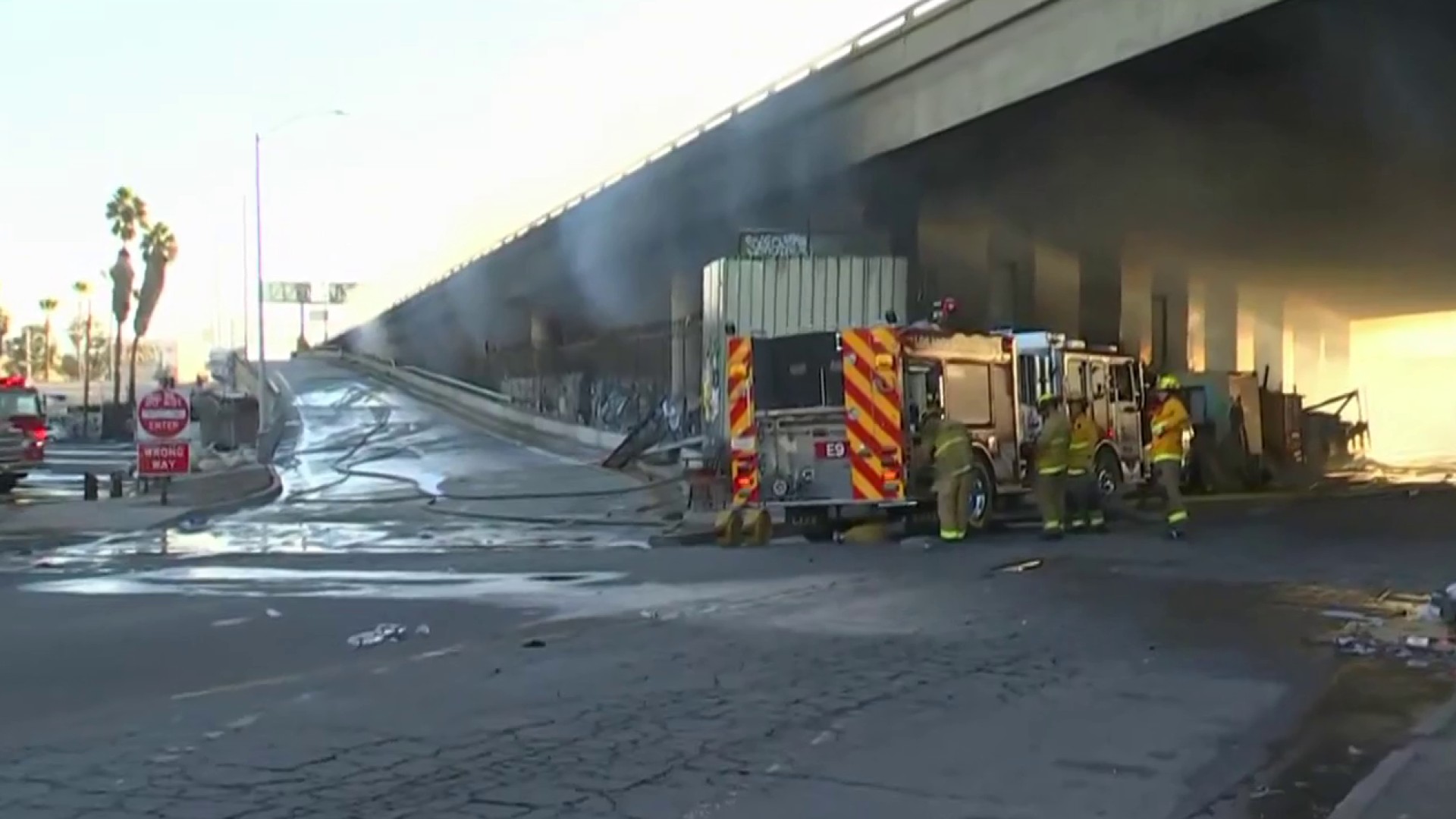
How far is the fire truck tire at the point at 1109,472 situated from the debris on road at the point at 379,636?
42.6 feet

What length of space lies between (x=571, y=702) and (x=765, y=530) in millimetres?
10511

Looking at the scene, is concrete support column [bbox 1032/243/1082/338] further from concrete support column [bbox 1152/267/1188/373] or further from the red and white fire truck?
the red and white fire truck

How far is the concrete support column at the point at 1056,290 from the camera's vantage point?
3966 centimetres

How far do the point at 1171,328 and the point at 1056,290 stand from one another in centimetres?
908

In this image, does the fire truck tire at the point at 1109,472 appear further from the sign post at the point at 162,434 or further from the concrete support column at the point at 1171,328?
the concrete support column at the point at 1171,328

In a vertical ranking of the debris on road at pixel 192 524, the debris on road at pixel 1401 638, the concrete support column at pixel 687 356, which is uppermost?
the concrete support column at pixel 687 356

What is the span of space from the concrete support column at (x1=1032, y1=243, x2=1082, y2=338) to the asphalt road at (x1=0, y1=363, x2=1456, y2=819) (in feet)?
75.1

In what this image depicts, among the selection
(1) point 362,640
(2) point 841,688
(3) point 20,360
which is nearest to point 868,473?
(1) point 362,640

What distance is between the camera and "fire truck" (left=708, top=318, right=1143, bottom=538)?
18094 mm

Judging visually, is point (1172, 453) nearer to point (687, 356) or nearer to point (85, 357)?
point (687, 356)

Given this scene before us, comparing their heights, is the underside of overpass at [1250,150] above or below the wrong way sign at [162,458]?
above

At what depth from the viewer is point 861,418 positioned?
18.1 m

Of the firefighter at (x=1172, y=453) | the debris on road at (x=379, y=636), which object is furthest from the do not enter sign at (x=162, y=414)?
the debris on road at (x=379, y=636)

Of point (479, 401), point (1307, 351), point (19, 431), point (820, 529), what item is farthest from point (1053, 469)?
point (1307, 351)
